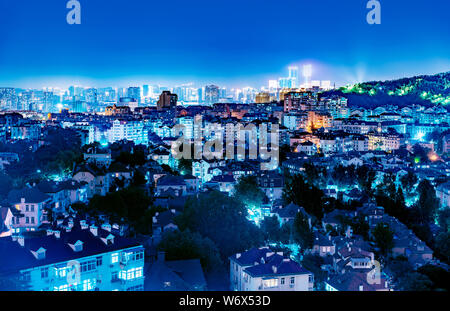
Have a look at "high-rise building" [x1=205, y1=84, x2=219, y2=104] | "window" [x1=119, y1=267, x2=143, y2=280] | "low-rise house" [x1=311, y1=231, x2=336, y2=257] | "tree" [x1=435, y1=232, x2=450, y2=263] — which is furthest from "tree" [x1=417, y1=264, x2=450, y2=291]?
"high-rise building" [x1=205, y1=84, x2=219, y2=104]

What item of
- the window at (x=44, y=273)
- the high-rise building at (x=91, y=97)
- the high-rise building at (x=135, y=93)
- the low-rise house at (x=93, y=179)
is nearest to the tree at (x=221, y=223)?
the window at (x=44, y=273)

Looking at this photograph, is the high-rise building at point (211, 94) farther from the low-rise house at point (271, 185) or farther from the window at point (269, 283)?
the window at point (269, 283)

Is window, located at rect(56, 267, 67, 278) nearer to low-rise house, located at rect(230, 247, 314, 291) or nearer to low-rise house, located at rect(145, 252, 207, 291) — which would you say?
low-rise house, located at rect(145, 252, 207, 291)

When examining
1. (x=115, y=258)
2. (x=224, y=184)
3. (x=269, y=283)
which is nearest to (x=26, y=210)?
(x=115, y=258)

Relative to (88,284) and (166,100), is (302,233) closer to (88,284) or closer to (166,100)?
(88,284)

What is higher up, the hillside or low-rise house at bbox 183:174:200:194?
the hillside

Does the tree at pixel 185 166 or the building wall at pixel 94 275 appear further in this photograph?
the tree at pixel 185 166
